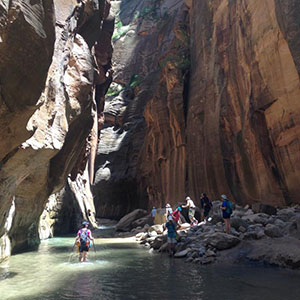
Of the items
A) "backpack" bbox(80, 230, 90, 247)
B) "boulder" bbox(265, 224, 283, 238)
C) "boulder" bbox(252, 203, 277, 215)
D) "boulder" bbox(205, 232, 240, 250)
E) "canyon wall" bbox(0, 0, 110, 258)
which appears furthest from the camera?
"boulder" bbox(252, 203, 277, 215)

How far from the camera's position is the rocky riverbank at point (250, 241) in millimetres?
8859

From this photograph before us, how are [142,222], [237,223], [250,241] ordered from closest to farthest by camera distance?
[250,241]
[237,223]
[142,222]

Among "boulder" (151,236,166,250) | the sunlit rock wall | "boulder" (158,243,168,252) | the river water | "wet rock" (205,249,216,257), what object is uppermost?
the sunlit rock wall

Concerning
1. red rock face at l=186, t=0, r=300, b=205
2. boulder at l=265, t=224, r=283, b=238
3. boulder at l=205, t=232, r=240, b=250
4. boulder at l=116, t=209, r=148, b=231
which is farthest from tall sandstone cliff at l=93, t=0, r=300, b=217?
boulder at l=205, t=232, r=240, b=250

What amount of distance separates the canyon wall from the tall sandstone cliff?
8.11 metres

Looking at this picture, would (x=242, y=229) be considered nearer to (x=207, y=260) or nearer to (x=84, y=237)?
(x=207, y=260)

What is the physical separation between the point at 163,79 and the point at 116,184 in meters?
20.0

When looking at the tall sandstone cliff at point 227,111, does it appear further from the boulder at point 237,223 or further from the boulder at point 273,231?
the boulder at point 273,231

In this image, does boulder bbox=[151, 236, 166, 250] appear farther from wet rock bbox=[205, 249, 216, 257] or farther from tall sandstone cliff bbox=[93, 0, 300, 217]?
tall sandstone cliff bbox=[93, 0, 300, 217]

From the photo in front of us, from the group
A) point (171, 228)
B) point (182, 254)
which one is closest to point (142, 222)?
point (171, 228)

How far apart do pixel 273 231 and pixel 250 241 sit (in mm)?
796

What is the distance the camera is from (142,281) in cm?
750

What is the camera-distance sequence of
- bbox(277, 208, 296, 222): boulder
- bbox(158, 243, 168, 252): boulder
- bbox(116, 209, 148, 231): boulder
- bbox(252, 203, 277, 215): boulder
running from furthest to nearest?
bbox(116, 209, 148, 231): boulder < bbox(252, 203, 277, 215): boulder < bbox(158, 243, 168, 252): boulder < bbox(277, 208, 296, 222): boulder

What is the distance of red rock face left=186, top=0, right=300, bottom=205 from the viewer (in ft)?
44.2
